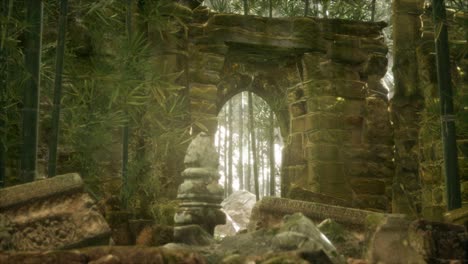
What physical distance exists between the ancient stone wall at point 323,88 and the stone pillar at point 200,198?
255 centimetres

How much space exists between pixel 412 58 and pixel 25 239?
5.62 metres

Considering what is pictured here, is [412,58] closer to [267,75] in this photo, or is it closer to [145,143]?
[267,75]

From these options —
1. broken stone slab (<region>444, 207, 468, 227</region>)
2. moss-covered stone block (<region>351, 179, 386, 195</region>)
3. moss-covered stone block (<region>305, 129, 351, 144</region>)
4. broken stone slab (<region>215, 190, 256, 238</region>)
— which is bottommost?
broken stone slab (<region>215, 190, 256, 238</region>)

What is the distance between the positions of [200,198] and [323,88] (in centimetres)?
361

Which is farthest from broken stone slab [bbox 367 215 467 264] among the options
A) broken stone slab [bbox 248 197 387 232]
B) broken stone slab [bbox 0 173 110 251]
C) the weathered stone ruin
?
the weathered stone ruin

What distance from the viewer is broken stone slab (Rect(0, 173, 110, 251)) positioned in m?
2.39

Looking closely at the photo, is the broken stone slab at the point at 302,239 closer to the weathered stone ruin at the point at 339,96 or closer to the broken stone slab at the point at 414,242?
the broken stone slab at the point at 414,242

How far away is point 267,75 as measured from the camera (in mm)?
7309

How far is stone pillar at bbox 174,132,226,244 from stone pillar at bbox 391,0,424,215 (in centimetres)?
395

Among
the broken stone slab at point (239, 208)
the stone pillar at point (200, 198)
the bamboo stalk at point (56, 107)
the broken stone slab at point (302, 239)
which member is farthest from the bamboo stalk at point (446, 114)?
the broken stone slab at point (239, 208)

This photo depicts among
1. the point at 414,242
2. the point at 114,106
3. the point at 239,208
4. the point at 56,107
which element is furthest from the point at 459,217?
the point at 239,208

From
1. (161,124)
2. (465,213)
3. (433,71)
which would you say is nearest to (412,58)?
(433,71)

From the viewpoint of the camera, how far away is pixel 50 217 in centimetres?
250

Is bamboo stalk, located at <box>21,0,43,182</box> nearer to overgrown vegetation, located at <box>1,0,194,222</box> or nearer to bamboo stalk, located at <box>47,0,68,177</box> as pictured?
bamboo stalk, located at <box>47,0,68,177</box>
